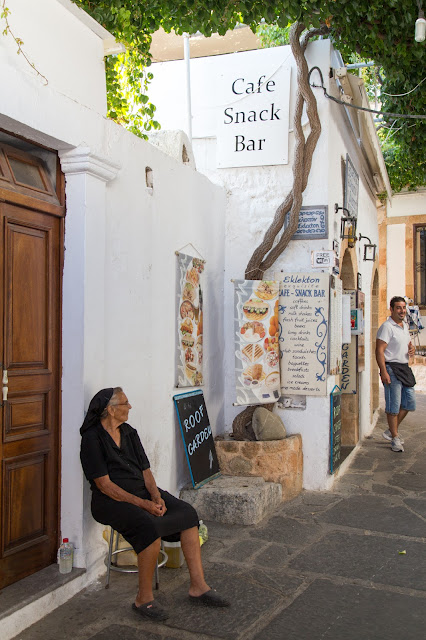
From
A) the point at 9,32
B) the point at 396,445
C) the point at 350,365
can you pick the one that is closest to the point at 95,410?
the point at 9,32

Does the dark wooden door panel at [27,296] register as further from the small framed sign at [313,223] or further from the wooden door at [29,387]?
the small framed sign at [313,223]

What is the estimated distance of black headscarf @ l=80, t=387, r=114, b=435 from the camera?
3.68 meters

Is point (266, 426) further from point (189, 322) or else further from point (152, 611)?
point (152, 611)

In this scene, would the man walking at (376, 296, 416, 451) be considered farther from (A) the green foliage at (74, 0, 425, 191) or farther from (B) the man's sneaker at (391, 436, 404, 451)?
(A) the green foliage at (74, 0, 425, 191)

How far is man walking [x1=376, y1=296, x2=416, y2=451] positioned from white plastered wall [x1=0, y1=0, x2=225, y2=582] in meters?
3.62

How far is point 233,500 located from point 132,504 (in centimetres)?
174

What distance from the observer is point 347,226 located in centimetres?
711

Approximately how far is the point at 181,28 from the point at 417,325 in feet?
35.5

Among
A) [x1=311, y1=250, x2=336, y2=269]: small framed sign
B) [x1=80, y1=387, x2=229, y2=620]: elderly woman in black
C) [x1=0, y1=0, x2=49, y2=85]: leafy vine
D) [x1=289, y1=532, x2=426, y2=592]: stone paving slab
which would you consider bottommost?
[x1=289, y1=532, x2=426, y2=592]: stone paving slab

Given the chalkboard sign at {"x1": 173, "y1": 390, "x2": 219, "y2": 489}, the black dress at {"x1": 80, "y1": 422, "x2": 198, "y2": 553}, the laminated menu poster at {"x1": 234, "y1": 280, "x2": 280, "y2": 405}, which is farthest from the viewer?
the laminated menu poster at {"x1": 234, "y1": 280, "x2": 280, "y2": 405}

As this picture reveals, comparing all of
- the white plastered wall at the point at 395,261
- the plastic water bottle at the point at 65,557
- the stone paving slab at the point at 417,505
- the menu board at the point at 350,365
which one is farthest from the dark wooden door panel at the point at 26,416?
the white plastered wall at the point at 395,261

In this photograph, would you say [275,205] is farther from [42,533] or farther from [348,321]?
[42,533]

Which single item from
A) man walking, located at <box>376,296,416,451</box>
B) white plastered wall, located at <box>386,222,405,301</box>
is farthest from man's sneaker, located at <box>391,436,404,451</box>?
white plastered wall, located at <box>386,222,405,301</box>

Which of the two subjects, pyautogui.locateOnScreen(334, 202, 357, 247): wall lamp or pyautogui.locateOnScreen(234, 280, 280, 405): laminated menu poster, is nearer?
pyautogui.locateOnScreen(234, 280, 280, 405): laminated menu poster
